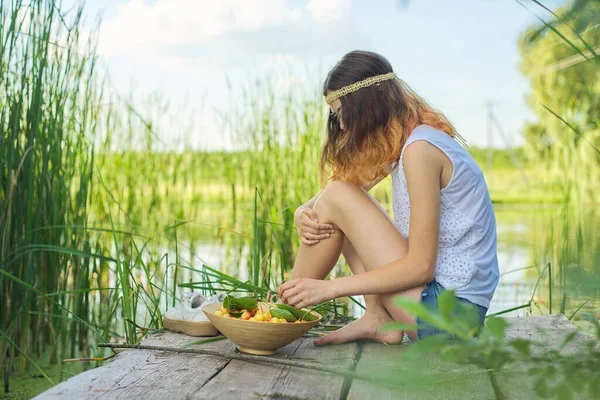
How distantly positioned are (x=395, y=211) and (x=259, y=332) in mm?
573

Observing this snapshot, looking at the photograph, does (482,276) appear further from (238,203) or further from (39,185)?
(238,203)

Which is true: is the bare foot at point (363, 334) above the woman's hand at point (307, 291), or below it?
below

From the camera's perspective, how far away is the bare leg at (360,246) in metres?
1.86

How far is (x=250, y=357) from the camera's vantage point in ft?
5.61

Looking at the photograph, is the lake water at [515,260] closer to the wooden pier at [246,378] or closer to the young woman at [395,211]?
the young woman at [395,211]

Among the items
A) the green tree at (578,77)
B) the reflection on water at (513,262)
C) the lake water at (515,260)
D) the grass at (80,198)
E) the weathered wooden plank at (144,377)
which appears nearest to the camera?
the green tree at (578,77)

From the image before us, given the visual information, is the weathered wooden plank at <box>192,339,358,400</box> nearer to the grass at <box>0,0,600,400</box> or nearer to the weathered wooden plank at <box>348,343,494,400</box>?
the weathered wooden plank at <box>348,343,494,400</box>

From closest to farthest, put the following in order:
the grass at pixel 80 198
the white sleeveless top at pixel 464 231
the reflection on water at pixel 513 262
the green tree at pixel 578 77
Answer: the green tree at pixel 578 77 < the white sleeveless top at pixel 464 231 < the grass at pixel 80 198 < the reflection on water at pixel 513 262

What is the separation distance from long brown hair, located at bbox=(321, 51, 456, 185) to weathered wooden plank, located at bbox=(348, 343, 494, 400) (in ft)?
1.65

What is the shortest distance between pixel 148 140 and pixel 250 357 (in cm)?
276

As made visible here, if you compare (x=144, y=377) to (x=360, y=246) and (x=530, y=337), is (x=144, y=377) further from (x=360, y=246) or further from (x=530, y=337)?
(x=530, y=337)

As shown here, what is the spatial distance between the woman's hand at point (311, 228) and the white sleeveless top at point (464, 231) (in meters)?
0.27

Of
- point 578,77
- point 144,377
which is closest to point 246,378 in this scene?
point 144,377

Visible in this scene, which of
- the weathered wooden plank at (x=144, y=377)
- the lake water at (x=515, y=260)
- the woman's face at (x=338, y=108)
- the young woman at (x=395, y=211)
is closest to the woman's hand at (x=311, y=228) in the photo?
the young woman at (x=395, y=211)
